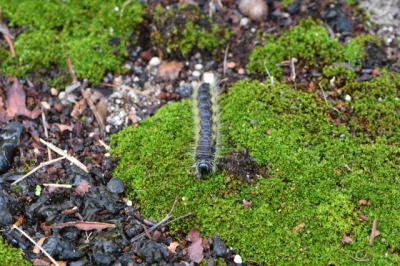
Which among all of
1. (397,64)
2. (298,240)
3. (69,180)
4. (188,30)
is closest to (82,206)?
(69,180)

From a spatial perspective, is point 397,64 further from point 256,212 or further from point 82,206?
point 82,206

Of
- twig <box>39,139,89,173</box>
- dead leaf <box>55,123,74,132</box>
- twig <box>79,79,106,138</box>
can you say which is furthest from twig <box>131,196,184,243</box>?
dead leaf <box>55,123,74,132</box>

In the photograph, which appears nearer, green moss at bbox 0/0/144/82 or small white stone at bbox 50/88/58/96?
small white stone at bbox 50/88/58/96

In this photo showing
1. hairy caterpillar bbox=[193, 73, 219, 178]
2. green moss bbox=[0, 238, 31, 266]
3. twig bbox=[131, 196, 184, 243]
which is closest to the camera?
green moss bbox=[0, 238, 31, 266]

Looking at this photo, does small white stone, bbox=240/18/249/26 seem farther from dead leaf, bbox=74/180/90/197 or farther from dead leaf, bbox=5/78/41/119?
dead leaf, bbox=74/180/90/197

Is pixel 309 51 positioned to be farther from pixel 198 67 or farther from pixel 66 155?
pixel 66 155

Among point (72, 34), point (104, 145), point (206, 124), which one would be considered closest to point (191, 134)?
point (206, 124)

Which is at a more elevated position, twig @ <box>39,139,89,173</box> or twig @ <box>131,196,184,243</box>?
twig @ <box>39,139,89,173</box>

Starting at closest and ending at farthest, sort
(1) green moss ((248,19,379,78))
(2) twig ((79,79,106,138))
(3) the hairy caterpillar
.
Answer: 1. (3) the hairy caterpillar
2. (2) twig ((79,79,106,138))
3. (1) green moss ((248,19,379,78))
